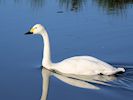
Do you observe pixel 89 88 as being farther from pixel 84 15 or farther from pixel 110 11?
pixel 110 11

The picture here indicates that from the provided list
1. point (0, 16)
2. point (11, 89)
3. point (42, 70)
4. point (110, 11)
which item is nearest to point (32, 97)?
point (11, 89)

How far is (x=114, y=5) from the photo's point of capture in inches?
720

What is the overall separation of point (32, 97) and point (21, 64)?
216 centimetres

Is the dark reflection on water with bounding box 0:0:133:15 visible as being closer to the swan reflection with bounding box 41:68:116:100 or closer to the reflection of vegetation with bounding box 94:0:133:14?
the reflection of vegetation with bounding box 94:0:133:14

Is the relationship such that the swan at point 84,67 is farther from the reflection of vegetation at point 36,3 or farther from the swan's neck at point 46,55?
the reflection of vegetation at point 36,3

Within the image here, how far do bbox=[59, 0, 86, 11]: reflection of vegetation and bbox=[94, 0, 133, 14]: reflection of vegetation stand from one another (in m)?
0.60

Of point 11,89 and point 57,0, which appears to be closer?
point 11,89

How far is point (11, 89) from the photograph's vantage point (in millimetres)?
9969

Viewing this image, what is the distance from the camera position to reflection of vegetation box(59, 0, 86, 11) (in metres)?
17.8

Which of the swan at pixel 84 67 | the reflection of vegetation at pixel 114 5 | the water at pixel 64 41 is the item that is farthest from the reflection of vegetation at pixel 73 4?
the swan at pixel 84 67

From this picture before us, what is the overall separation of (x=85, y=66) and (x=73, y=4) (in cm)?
765

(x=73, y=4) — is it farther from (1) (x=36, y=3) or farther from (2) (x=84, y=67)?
(2) (x=84, y=67)

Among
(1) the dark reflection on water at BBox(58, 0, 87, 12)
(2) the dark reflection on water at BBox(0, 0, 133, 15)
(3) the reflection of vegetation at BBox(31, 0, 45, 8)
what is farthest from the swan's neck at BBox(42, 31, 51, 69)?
(3) the reflection of vegetation at BBox(31, 0, 45, 8)

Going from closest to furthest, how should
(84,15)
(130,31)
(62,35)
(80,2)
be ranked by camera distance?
(62,35), (130,31), (84,15), (80,2)
